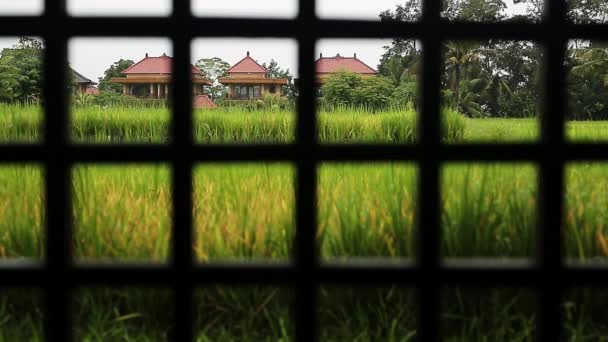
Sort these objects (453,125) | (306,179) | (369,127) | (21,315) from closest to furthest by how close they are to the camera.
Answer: (306,179)
(21,315)
(453,125)
(369,127)

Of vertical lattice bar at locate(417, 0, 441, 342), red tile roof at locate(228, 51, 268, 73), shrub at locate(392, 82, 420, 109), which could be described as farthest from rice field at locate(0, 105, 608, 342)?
red tile roof at locate(228, 51, 268, 73)

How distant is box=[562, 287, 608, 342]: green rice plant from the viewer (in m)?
1.99

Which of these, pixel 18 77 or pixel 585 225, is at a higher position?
pixel 18 77

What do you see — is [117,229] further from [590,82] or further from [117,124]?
[590,82]

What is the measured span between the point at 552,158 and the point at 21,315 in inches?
68.1

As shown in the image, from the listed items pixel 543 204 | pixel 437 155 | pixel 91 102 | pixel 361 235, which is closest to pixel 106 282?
pixel 437 155

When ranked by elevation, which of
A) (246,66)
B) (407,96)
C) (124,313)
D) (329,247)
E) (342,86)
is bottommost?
(124,313)

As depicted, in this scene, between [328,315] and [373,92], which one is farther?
[373,92]

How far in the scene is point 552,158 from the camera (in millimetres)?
924

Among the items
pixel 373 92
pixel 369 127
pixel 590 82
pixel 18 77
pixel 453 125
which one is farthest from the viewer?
pixel 373 92

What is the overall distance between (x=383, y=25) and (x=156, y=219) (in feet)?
5.10

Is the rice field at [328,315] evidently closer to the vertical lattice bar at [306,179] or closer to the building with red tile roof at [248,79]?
the vertical lattice bar at [306,179]

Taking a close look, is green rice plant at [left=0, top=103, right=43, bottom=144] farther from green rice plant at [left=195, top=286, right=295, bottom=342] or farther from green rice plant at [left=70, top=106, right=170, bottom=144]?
green rice plant at [left=195, top=286, right=295, bottom=342]

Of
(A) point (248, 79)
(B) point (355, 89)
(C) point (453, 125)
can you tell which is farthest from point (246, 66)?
(C) point (453, 125)
